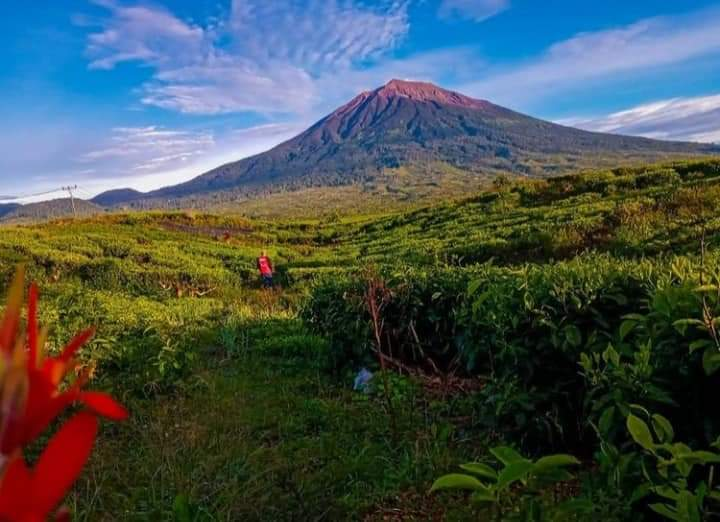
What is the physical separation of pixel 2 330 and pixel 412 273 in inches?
241

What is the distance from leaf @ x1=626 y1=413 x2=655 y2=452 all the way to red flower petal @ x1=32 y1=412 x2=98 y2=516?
168 cm

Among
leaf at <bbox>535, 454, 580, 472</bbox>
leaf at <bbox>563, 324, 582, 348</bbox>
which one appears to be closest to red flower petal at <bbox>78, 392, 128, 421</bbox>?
leaf at <bbox>535, 454, 580, 472</bbox>

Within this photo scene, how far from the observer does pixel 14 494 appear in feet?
1.45

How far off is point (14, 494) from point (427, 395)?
5145mm

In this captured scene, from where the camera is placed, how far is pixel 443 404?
4.86 m

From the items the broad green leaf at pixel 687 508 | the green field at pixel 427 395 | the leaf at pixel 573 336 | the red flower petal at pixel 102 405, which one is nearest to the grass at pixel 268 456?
the green field at pixel 427 395

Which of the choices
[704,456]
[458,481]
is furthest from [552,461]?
[704,456]

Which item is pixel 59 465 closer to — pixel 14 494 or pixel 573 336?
pixel 14 494

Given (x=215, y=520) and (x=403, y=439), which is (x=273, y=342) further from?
(x=215, y=520)

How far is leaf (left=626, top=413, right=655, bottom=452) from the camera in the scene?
5.67 ft

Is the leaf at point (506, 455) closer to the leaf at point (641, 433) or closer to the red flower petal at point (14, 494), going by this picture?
the leaf at point (641, 433)

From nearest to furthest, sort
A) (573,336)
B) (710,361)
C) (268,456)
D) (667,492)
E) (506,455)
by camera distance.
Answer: (506,455) → (667,492) → (710,361) → (573,336) → (268,456)

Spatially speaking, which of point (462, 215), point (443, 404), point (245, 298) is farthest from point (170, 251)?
point (443, 404)

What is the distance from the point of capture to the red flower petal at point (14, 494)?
44 centimetres
